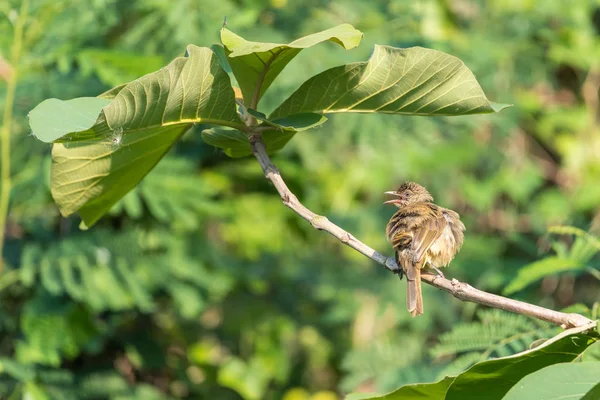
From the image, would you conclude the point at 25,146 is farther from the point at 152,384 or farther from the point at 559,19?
the point at 559,19

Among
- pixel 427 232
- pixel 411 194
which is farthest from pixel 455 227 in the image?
pixel 411 194

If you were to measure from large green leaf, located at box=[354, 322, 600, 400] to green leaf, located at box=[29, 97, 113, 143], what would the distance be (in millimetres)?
859

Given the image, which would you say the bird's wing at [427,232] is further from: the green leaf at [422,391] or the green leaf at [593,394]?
the green leaf at [593,394]

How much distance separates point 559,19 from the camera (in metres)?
6.32

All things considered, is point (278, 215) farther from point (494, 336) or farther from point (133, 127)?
point (133, 127)

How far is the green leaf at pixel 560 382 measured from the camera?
1408 mm

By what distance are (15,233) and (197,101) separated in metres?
3.09

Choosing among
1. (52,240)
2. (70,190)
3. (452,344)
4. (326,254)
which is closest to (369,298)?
(326,254)

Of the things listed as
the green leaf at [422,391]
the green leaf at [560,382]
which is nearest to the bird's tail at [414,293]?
the green leaf at [422,391]

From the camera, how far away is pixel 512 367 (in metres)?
1.56

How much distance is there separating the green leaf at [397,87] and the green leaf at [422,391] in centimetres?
56

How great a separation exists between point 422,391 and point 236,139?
25.6 inches

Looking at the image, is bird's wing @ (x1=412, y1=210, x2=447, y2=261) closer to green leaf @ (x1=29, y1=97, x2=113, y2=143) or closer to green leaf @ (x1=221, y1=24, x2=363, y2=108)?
green leaf @ (x1=221, y1=24, x2=363, y2=108)

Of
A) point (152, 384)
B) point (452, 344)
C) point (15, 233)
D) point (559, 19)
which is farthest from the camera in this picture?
→ point (559, 19)
